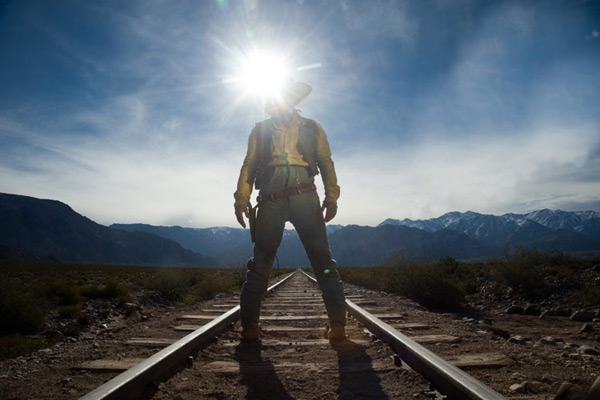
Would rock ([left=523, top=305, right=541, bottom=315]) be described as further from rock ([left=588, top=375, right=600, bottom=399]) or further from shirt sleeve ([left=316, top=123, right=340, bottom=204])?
rock ([left=588, top=375, right=600, bottom=399])

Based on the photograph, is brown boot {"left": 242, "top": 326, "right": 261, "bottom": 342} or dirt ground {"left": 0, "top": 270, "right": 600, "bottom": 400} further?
brown boot {"left": 242, "top": 326, "right": 261, "bottom": 342}

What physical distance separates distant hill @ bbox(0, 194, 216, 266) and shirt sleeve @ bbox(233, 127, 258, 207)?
17525cm

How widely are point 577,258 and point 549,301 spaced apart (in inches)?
172

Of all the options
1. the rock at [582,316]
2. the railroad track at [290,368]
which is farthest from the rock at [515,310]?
the railroad track at [290,368]

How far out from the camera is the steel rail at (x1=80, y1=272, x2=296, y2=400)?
152cm

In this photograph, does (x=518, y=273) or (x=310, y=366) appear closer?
(x=310, y=366)

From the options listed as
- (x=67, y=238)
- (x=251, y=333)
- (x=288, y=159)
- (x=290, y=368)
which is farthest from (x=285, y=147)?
(x=67, y=238)

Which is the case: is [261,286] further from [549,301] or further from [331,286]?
[549,301]

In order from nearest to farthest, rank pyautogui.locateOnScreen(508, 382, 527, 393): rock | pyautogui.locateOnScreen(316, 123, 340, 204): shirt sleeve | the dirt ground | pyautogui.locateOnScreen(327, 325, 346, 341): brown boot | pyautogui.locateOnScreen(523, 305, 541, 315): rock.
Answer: pyautogui.locateOnScreen(508, 382, 527, 393): rock < the dirt ground < pyautogui.locateOnScreen(327, 325, 346, 341): brown boot < pyautogui.locateOnScreen(316, 123, 340, 204): shirt sleeve < pyautogui.locateOnScreen(523, 305, 541, 315): rock

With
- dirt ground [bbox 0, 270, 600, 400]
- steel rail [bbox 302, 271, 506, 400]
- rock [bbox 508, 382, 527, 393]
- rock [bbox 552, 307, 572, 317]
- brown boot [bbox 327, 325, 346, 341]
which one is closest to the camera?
steel rail [bbox 302, 271, 506, 400]

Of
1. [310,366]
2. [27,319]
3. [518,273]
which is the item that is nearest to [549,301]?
[518,273]

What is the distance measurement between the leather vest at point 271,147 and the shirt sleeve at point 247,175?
0.17 feet

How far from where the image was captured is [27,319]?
5105mm

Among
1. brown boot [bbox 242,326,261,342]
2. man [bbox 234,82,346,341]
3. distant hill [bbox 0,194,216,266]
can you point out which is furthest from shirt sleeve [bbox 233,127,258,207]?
distant hill [bbox 0,194,216,266]
